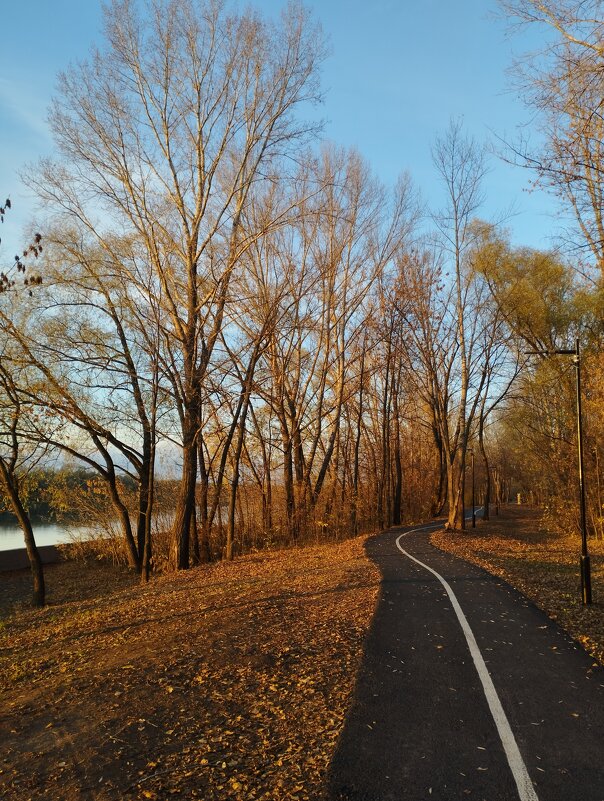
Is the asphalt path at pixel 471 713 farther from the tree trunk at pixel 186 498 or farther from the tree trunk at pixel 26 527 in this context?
the tree trunk at pixel 26 527

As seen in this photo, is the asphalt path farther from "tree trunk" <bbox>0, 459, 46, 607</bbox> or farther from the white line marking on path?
"tree trunk" <bbox>0, 459, 46, 607</bbox>

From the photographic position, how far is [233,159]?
62.8 feet

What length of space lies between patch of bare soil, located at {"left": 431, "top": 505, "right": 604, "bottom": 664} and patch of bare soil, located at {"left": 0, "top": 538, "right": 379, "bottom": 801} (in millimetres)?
3207

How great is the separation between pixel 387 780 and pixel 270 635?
13.8 ft

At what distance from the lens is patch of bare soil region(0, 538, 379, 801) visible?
4.39 metres

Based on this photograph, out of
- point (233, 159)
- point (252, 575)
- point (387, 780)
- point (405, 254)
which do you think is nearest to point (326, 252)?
point (405, 254)

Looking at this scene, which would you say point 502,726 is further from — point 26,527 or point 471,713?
point 26,527

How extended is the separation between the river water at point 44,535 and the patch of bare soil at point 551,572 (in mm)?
16596

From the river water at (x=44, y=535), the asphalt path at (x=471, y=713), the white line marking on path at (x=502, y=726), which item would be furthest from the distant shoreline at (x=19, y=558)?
the white line marking on path at (x=502, y=726)

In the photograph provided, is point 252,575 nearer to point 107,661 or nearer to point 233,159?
point 107,661

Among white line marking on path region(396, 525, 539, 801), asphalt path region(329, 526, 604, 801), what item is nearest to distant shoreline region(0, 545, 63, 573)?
asphalt path region(329, 526, 604, 801)

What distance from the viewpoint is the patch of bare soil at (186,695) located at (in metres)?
4.39

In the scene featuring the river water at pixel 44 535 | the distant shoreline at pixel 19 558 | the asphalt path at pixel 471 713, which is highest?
the asphalt path at pixel 471 713

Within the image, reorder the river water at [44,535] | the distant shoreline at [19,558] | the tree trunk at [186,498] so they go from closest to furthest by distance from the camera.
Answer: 1. the tree trunk at [186,498]
2. the river water at [44,535]
3. the distant shoreline at [19,558]
